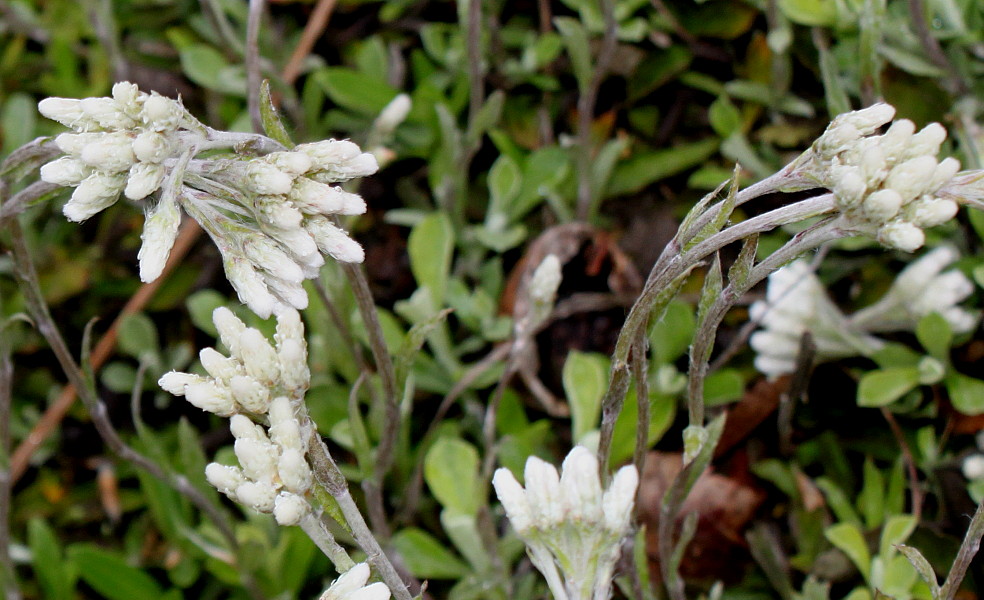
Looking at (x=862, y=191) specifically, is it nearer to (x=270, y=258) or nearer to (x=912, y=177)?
(x=912, y=177)

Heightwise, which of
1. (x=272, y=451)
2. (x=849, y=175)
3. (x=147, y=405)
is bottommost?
(x=147, y=405)

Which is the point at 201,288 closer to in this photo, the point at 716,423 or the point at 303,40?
the point at 303,40

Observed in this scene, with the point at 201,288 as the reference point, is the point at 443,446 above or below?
below

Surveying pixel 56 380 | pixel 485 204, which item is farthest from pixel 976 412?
pixel 56 380

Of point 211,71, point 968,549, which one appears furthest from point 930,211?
point 211,71

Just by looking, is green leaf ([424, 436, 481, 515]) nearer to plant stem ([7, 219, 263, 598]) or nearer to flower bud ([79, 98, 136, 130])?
plant stem ([7, 219, 263, 598])

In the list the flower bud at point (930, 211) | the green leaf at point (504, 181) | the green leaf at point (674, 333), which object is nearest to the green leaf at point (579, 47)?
the green leaf at point (504, 181)

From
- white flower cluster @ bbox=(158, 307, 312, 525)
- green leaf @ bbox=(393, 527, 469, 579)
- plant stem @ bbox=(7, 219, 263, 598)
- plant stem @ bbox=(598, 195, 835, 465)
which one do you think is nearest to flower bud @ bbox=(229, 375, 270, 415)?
white flower cluster @ bbox=(158, 307, 312, 525)
